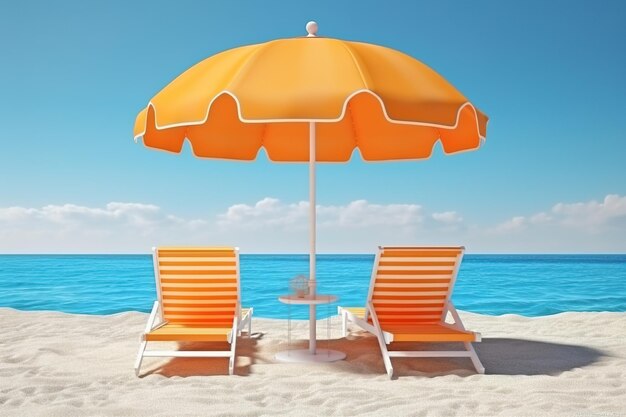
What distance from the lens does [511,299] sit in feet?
54.7

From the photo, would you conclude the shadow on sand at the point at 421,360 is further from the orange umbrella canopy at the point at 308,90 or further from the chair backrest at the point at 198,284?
the orange umbrella canopy at the point at 308,90

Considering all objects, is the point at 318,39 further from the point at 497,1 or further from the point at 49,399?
the point at 497,1

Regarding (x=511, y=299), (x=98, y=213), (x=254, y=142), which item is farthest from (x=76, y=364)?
(x=98, y=213)

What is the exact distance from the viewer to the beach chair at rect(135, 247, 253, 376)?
520 cm

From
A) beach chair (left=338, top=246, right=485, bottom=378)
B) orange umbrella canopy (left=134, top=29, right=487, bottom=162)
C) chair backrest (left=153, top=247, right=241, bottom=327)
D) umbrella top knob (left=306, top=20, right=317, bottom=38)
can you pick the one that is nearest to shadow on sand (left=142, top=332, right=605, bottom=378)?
beach chair (left=338, top=246, right=485, bottom=378)

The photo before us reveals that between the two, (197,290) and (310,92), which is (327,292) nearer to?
(197,290)

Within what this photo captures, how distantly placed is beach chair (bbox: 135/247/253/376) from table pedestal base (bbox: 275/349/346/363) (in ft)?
1.44

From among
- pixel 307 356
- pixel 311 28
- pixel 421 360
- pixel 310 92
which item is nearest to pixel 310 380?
pixel 307 356

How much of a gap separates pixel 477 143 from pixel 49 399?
→ 369cm

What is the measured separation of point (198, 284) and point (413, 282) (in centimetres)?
173

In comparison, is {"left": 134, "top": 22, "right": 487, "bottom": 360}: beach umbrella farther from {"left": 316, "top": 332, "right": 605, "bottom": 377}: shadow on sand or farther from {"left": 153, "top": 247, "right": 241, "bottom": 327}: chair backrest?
{"left": 153, "top": 247, "right": 241, "bottom": 327}: chair backrest

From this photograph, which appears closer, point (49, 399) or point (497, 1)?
point (49, 399)

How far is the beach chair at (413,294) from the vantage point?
A: 5176 mm

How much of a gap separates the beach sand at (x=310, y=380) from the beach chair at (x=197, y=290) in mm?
322
